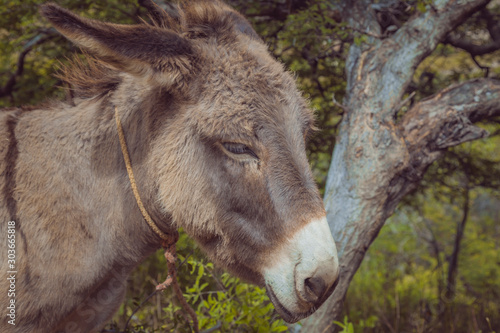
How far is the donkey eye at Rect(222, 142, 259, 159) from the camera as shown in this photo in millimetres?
1852

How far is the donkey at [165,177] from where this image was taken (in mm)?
1769

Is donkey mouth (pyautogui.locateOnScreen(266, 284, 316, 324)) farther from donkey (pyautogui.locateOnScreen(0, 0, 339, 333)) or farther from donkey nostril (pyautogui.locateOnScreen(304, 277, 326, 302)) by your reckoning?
donkey nostril (pyautogui.locateOnScreen(304, 277, 326, 302))

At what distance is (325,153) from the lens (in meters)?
4.78

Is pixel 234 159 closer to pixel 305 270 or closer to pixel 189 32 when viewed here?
pixel 305 270

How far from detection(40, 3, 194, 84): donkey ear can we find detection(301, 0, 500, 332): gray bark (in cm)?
181

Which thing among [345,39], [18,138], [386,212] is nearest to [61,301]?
[18,138]

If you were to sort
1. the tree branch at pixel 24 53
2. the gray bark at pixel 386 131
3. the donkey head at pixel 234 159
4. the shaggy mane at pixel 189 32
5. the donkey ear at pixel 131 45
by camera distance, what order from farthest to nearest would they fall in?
the tree branch at pixel 24 53
the gray bark at pixel 386 131
the shaggy mane at pixel 189 32
the donkey head at pixel 234 159
the donkey ear at pixel 131 45

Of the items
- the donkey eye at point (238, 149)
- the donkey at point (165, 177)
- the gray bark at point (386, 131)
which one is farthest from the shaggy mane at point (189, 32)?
the gray bark at point (386, 131)

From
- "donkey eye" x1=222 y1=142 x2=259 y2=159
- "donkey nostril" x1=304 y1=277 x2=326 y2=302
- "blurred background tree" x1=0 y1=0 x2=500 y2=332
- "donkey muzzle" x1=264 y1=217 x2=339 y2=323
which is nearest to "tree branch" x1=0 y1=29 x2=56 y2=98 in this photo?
"blurred background tree" x1=0 y1=0 x2=500 y2=332

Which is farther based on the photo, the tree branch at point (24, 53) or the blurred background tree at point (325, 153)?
the tree branch at point (24, 53)

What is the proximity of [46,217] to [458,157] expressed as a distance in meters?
4.54

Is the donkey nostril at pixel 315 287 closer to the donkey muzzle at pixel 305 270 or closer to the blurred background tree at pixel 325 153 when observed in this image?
the donkey muzzle at pixel 305 270

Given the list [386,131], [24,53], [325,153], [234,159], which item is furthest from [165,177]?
[24,53]

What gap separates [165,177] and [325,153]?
124 inches
